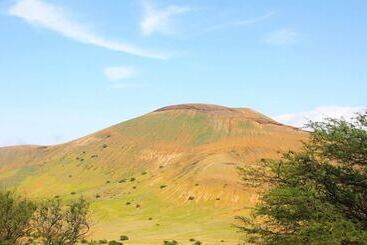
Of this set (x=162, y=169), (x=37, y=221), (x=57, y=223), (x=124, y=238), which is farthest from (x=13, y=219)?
(x=162, y=169)

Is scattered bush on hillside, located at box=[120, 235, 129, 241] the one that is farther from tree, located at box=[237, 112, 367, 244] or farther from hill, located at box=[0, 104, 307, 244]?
tree, located at box=[237, 112, 367, 244]

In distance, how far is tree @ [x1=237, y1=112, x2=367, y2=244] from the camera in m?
21.6

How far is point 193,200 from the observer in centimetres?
8400

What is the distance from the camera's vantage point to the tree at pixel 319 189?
21609 mm

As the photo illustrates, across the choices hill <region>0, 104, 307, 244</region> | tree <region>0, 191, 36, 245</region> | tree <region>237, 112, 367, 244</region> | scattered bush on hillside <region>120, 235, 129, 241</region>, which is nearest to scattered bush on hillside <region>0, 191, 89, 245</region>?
tree <region>0, 191, 36, 245</region>

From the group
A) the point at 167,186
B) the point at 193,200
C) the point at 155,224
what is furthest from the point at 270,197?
the point at 167,186

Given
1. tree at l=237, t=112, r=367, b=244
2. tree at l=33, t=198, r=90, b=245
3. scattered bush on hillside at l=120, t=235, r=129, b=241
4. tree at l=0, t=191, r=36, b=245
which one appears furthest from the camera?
scattered bush on hillside at l=120, t=235, r=129, b=241

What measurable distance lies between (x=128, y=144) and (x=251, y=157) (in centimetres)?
3186

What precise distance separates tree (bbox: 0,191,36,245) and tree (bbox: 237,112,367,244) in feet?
41.0

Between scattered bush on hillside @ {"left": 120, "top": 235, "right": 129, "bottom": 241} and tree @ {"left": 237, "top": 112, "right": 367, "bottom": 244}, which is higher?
tree @ {"left": 237, "top": 112, "right": 367, "bottom": 244}

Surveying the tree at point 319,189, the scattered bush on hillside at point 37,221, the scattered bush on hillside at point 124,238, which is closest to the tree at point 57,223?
the scattered bush on hillside at point 37,221

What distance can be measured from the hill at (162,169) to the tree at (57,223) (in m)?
26.2

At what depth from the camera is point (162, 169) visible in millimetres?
106250

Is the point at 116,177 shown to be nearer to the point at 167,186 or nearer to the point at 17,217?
the point at 167,186
